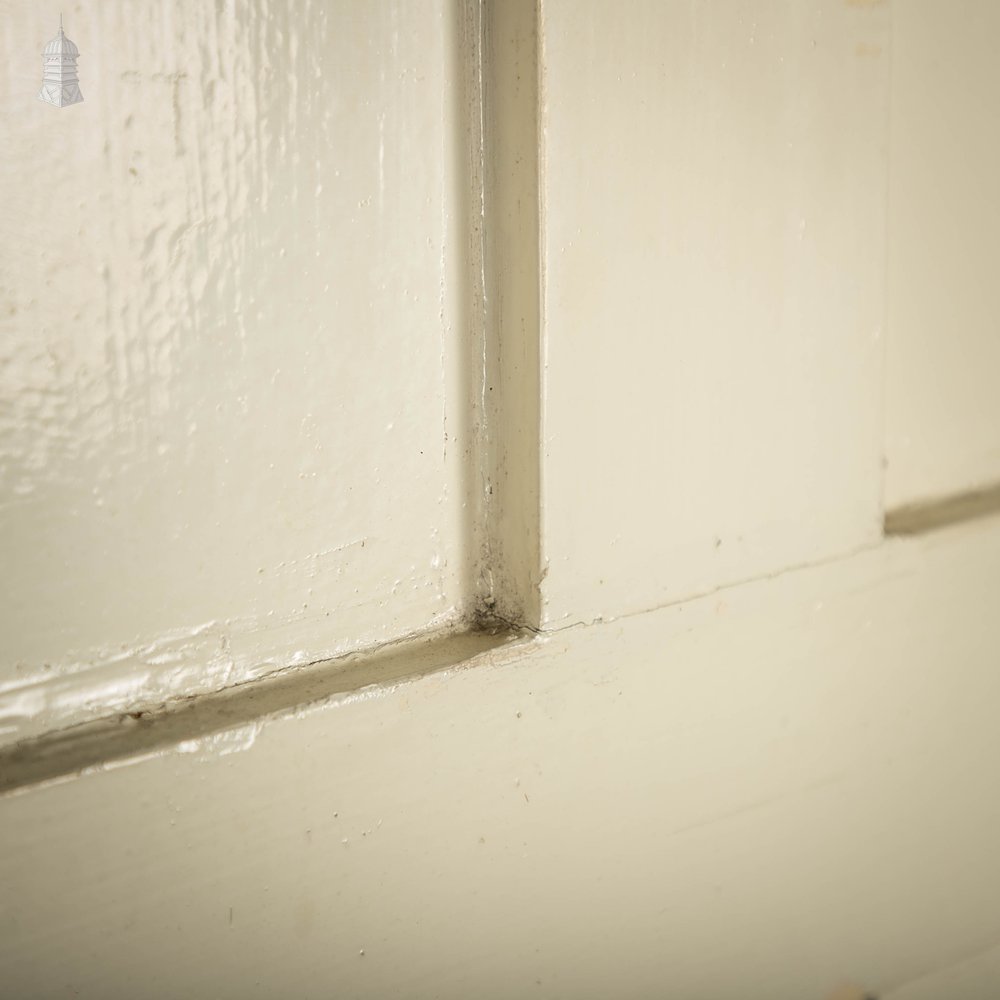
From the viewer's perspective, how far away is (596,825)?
1081 millimetres

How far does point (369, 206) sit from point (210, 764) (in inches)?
19.6

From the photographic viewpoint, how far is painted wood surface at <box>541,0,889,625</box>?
0.97 meters

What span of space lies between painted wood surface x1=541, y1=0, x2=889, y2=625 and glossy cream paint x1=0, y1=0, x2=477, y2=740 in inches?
4.7

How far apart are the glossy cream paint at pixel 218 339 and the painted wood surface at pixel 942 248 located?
2.32 ft

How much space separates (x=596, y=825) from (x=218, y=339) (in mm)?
631

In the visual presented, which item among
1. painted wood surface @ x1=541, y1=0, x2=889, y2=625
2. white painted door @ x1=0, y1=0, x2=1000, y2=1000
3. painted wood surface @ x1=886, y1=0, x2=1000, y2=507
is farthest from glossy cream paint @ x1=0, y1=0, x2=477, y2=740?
→ painted wood surface @ x1=886, y1=0, x2=1000, y2=507

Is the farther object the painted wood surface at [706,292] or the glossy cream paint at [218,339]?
the painted wood surface at [706,292]

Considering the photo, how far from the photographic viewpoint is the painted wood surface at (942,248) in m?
1.35
